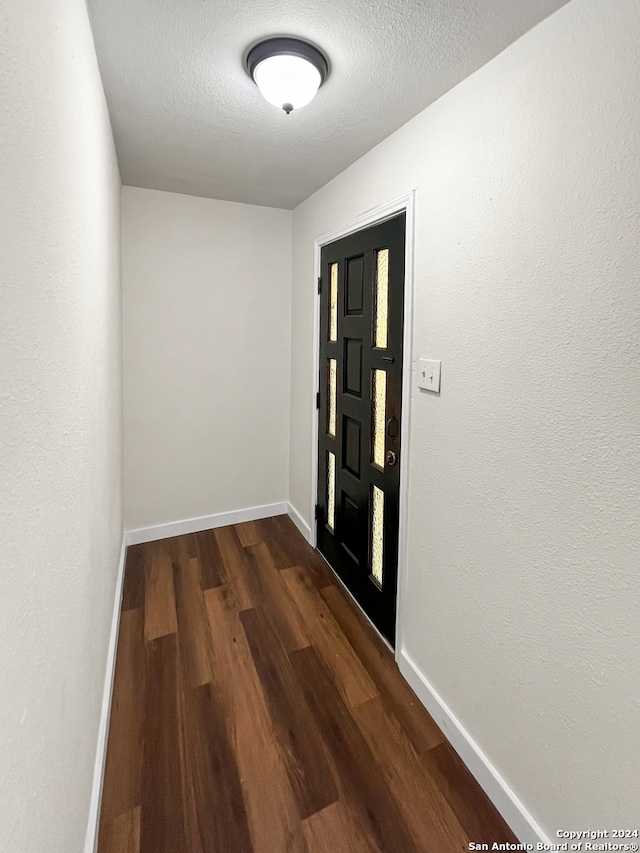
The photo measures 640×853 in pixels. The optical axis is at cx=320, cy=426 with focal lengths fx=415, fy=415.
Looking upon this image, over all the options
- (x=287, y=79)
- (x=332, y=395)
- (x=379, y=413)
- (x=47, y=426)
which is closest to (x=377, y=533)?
(x=379, y=413)

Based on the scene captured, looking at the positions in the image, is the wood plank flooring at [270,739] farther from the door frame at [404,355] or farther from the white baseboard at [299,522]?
the white baseboard at [299,522]

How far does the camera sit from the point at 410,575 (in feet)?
5.88

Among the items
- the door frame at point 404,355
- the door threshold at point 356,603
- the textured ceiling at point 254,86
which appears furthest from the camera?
the door threshold at point 356,603

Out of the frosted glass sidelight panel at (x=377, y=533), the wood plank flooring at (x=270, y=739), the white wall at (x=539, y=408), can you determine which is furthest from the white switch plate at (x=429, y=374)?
the wood plank flooring at (x=270, y=739)

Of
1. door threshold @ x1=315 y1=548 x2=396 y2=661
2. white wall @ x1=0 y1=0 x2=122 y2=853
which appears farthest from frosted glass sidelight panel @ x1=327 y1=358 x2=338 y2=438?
white wall @ x1=0 y1=0 x2=122 y2=853

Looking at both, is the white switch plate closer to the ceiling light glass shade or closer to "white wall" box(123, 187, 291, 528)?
the ceiling light glass shade

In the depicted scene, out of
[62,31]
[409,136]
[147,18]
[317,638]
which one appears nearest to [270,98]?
[147,18]

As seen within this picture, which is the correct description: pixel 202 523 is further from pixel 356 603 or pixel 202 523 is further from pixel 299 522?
pixel 356 603

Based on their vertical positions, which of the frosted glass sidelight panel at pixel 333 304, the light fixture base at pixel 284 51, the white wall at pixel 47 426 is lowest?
the white wall at pixel 47 426

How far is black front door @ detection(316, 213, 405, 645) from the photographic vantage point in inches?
A: 73.4

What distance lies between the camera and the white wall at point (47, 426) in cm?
57

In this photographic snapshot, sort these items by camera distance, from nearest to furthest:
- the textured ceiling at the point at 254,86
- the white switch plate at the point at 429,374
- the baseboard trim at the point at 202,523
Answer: the textured ceiling at the point at 254,86 < the white switch plate at the point at 429,374 < the baseboard trim at the point at 202,523

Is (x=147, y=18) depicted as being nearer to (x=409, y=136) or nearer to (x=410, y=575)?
(x=409, y=136)

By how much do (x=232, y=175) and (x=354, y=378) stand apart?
51.8 inches
